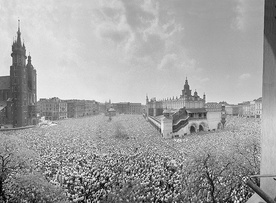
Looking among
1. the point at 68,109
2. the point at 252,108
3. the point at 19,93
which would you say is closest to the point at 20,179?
the point at 19,93

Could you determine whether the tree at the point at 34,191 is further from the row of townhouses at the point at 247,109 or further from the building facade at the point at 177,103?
the row of townhouses at the point at 247,109

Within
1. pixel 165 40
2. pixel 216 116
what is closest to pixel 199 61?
pixel 165 40

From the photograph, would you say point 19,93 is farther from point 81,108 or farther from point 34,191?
point 34,191

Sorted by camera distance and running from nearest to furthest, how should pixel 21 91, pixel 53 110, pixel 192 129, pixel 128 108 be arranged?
pixel 21 91
pixel 53 110
pixel 128 108
pixel 192 129

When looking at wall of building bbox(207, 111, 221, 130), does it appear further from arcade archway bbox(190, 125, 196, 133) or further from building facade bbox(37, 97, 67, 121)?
building facade bbox(37, 97, 67, 121)

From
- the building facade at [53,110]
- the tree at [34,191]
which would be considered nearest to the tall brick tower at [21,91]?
the building facade at [53,110]

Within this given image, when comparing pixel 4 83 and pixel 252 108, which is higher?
pixel 4 83

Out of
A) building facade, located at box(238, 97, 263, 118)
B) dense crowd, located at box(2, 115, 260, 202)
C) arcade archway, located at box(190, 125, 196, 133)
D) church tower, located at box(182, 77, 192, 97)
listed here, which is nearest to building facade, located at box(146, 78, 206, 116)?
church tower, located at box(182, 77, 192, 97)
